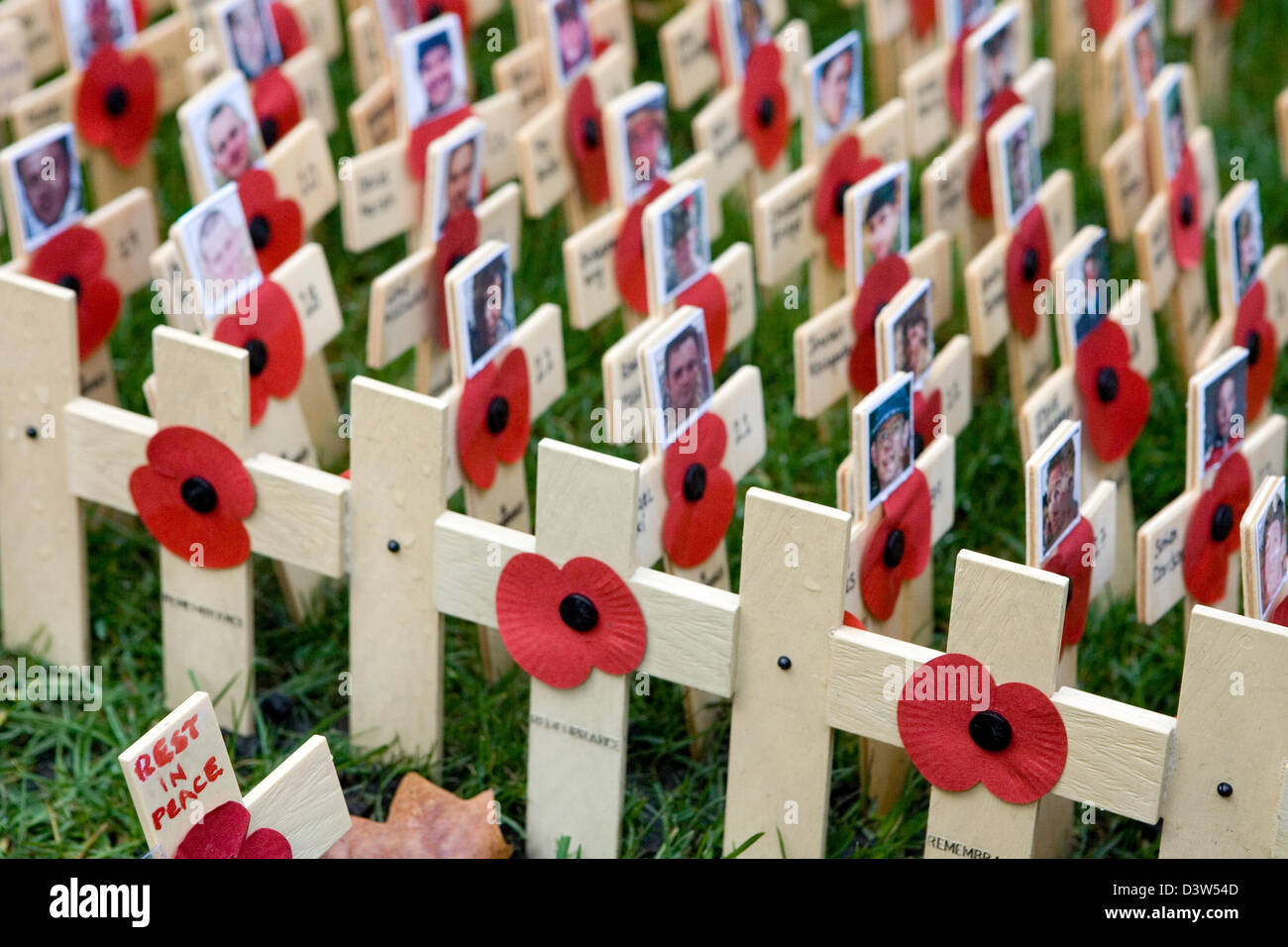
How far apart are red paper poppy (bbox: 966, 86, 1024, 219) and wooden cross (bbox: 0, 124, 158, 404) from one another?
1.73 m

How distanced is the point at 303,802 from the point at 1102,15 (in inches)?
132

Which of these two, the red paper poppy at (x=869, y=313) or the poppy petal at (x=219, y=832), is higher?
the red paper poppy at (x=869, y=313)

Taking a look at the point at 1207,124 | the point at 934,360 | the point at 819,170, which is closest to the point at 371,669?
the point at 934,360

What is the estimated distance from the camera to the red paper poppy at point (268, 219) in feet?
10.9

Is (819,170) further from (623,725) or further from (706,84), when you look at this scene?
(623,725)

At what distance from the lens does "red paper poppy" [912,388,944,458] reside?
3021mm

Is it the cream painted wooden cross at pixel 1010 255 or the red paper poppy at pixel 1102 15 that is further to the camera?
the red paper poppy at pixel 1102 15

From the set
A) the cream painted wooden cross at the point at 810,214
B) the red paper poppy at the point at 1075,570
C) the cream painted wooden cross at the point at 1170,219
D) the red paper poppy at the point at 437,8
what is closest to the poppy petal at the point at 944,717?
the red paper poppy at the point at 1075,570

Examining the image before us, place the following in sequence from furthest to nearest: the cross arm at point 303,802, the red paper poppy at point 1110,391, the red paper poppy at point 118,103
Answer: the red paper poppy at point 118,103, the red paper poppy at point 1110,391, the cross arm at point 303,802

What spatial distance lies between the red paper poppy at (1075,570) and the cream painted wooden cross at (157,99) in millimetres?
2225

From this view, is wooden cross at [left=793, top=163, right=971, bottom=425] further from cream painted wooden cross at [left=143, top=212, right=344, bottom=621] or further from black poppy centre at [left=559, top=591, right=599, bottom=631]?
cream painted wooden cross at [left=143, top=212, right=344, bottom=621]

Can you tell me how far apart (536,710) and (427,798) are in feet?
0.76

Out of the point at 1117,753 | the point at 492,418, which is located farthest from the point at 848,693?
the point at 492,418

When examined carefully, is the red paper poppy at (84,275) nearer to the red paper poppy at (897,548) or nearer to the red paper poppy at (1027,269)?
the red paper poppy at (897,548)
